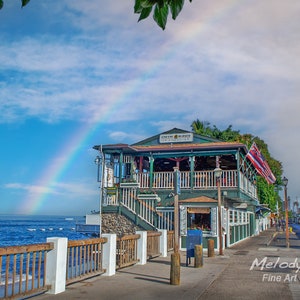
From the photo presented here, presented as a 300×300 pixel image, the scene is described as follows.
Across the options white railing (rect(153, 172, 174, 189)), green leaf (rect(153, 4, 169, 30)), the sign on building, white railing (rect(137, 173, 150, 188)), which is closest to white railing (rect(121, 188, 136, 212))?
white railing (rect(137, 173, 150, 188))

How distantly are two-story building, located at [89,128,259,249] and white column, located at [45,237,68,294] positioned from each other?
36.9 feet

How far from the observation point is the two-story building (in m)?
19.4

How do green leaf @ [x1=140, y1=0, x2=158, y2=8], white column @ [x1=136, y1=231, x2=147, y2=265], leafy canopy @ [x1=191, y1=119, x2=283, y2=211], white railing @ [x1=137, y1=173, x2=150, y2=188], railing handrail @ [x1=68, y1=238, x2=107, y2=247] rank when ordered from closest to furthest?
1. green leaf @ [x1=140, y1=0, x2=158, y2=8]
2. railing handrail @ [x1=68, y1=238, x2=107, y2=247]
3. white column @ [x1=136, y1=231, x2=147, y2=265]
4. white railing @ [x1=137, y1=173, x2=150, y2=188]
5. leafy canopy @ [x1=191, y1=119, x2=283, y2=211]

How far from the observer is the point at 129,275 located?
10.4m

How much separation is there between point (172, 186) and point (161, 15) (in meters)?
19.2

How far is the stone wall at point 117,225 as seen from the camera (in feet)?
67.7

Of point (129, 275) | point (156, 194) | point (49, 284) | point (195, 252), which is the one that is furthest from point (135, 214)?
point (49, 284)

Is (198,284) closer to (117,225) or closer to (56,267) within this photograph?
(56,267)

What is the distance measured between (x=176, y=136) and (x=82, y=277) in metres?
14.3

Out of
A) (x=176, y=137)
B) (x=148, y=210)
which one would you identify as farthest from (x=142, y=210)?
(x=176, y=137)

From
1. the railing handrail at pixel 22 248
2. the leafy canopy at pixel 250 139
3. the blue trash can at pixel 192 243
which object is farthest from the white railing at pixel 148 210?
the leafy canopy at pixel 250 139

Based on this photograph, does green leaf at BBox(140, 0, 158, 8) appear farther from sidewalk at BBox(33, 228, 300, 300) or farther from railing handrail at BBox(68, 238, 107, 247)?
railing handrail at BBox(68, 238, 107, 247)

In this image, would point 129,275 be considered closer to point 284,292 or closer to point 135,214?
point 284,292

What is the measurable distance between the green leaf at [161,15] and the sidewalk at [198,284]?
254 inches
